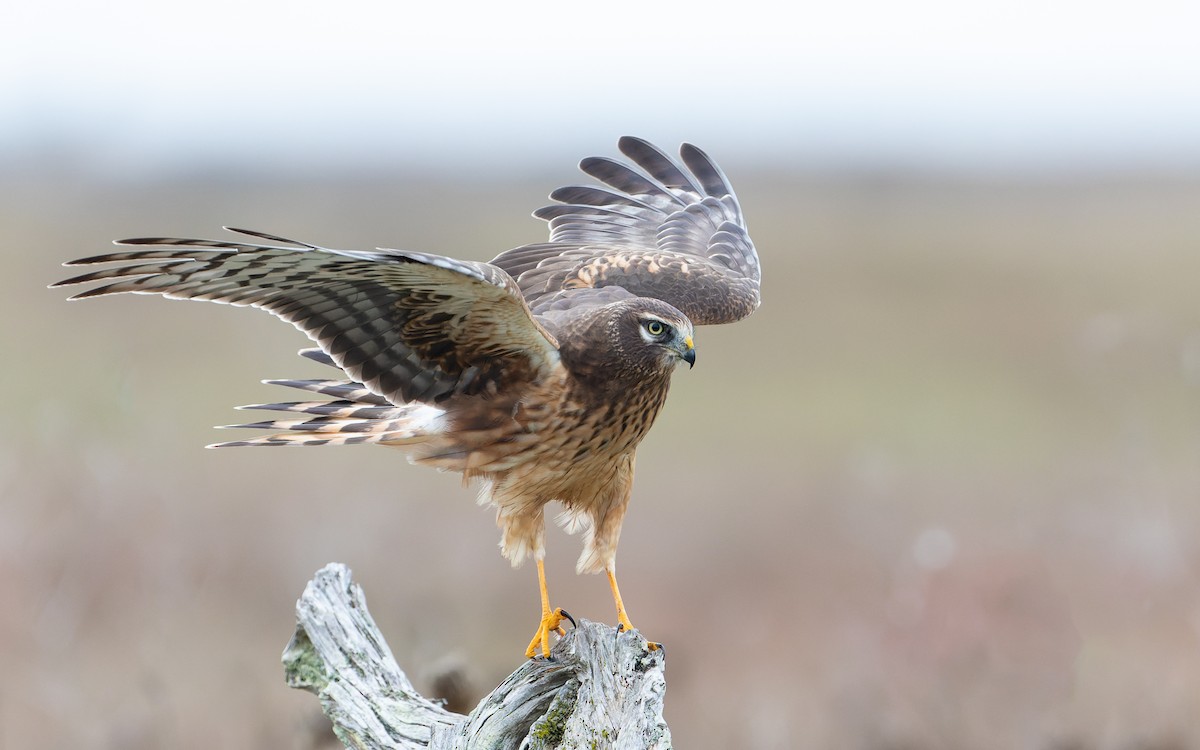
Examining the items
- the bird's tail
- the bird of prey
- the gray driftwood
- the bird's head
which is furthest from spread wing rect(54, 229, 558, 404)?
the gray driftwood

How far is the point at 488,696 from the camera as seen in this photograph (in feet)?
13.9

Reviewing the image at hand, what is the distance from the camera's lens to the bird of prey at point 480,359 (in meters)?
4.20

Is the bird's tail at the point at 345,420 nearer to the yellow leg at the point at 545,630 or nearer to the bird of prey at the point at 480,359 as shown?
the bird of prey at the point at 480,359

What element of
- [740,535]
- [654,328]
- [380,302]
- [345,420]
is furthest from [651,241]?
[740,535]

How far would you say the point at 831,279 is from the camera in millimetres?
23609

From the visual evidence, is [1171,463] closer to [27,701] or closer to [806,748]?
[806,748]

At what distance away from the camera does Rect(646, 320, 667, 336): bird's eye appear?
182 inches

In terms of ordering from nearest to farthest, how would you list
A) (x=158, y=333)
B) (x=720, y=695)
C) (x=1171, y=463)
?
Answer: (x=720, y=695) < (x=1171, y=463) < (x=158, y=333)

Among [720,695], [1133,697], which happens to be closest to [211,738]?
[720,695]

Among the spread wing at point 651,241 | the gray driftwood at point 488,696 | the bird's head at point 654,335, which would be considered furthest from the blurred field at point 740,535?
the spread wing at point 651,241

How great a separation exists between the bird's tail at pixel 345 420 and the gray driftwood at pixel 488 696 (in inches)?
21.8

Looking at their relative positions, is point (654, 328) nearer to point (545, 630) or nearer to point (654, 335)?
point (654, 335)

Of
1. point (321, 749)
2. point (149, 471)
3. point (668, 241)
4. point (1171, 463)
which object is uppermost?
point (668, 241)

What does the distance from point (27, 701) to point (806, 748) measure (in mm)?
4612
